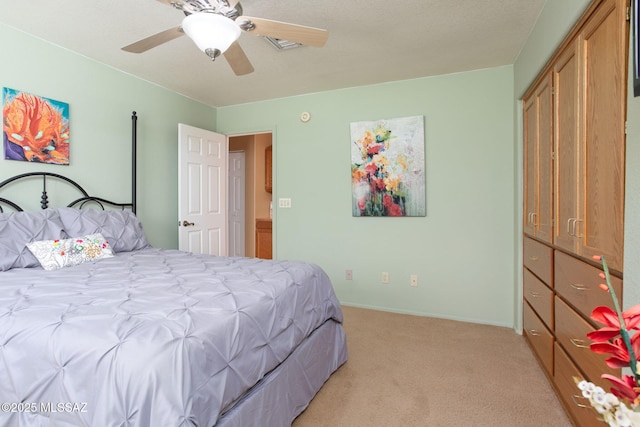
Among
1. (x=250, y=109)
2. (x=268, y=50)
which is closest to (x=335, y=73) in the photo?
(x=268, y=50)

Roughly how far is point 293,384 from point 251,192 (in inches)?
172

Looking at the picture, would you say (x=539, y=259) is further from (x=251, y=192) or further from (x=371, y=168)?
(x=251, y=192)

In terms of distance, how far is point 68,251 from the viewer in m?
2.26

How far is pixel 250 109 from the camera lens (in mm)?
4227

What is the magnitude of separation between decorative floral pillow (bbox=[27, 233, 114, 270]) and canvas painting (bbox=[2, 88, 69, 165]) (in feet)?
2.53

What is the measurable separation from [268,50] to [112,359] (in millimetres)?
2534

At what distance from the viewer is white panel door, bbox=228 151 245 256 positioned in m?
5.80

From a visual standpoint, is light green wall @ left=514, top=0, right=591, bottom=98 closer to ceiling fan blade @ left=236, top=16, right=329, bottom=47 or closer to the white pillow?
ceiling fan blade @ left=236, top=16, right=329, bottom=47

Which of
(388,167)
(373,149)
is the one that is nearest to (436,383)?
(388,167)

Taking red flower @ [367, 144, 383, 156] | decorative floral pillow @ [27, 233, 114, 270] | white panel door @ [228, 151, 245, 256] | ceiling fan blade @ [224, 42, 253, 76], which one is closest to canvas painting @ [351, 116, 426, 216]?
red flower @ [367, 144, 383, 156]

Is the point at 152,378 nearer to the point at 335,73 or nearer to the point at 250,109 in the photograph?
the point at 335,73

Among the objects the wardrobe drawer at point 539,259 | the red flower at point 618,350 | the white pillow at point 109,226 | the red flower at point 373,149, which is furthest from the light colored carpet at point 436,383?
the white pillow at point 109,226

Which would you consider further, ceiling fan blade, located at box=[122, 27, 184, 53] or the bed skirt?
ceiling fan blade, located at box=[122, 27, 184, 53]

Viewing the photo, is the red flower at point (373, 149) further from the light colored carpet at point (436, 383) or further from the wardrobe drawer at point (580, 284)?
the wardrobe drawer at point (580, 284)
